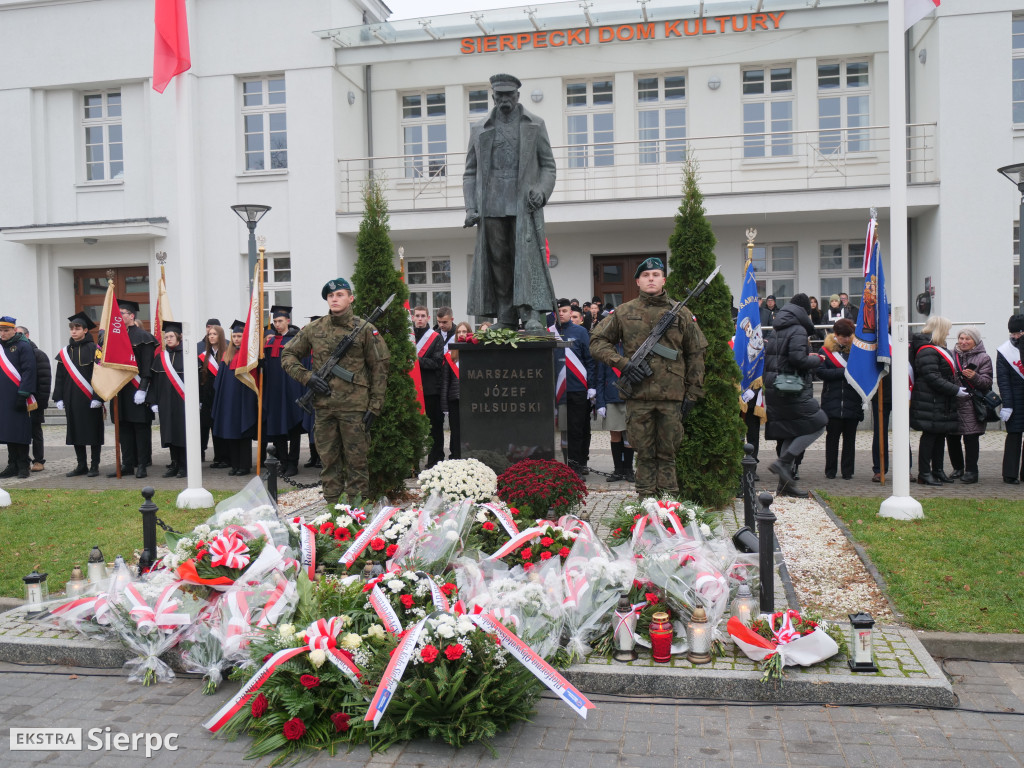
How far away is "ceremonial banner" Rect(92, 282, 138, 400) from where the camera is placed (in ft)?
38.7

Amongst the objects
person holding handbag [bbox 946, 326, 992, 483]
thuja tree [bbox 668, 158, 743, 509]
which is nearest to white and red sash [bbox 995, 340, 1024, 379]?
person holding handbag [bbox 946, 326, 992, 483]

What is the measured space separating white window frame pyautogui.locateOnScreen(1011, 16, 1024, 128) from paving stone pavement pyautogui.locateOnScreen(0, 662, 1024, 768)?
54.7 feet

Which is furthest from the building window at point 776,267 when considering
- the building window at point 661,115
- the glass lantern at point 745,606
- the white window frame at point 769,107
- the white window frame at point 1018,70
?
the glass lantern at point 745,606

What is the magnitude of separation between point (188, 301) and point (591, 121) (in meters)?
13.9

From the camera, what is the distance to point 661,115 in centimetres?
2086

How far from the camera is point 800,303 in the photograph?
1040cm

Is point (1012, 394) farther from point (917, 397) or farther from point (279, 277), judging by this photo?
point (279, 277)

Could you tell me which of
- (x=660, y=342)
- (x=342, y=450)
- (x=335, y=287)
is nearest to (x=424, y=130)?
(x=335, y=287)

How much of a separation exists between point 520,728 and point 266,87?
1955cm

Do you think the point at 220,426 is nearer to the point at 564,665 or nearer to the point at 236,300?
the point at 564,665

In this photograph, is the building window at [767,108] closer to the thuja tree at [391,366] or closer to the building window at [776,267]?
the building window at [776,267]

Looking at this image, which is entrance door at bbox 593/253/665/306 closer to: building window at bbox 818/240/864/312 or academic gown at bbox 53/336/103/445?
building window at bbox 818/240/864/312

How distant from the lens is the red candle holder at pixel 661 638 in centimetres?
485

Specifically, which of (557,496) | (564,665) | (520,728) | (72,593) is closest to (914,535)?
(557,496)
